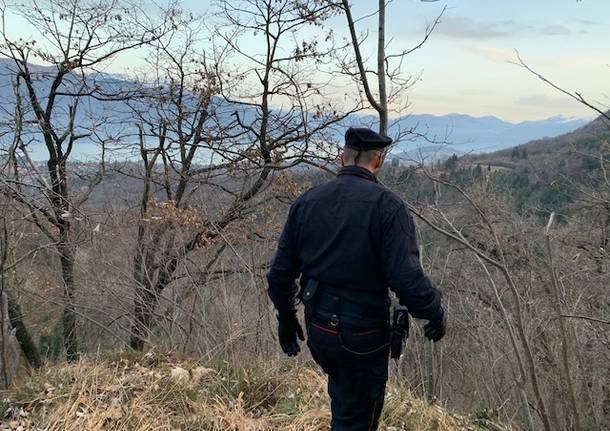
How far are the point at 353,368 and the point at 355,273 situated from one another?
0.54m

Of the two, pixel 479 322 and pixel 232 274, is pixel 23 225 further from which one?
pixel 479 322

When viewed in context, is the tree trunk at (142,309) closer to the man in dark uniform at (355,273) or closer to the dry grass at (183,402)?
the dry grass at (183,402)

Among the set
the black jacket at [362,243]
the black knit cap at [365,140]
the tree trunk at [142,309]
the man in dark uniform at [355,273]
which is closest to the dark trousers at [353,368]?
the man in dark uniform at [355,273]

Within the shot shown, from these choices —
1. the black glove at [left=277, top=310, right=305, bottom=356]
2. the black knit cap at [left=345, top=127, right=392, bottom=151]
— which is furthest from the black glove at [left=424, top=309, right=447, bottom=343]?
the black knit cap at [left=345, top=127, right=392, bottom=151]

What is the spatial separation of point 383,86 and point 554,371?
3.92 m

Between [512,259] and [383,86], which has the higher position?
[383,86]

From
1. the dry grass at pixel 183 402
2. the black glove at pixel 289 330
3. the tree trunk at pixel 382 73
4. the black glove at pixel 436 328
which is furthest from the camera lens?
the tree trunk at pixel 382 73

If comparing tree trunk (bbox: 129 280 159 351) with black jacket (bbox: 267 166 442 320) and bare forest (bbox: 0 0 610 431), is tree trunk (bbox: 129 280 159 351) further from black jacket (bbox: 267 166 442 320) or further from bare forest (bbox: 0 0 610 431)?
black jacket (bbox: 267 166 442 320)

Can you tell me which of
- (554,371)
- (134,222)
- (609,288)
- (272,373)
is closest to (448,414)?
(272,373)

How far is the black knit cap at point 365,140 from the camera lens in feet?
8.99

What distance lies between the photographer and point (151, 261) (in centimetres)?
870

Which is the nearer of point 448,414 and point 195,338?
point 448,414

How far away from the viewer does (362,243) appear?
2596mm

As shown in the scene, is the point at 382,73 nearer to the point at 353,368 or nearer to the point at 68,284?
the point at 353,368
